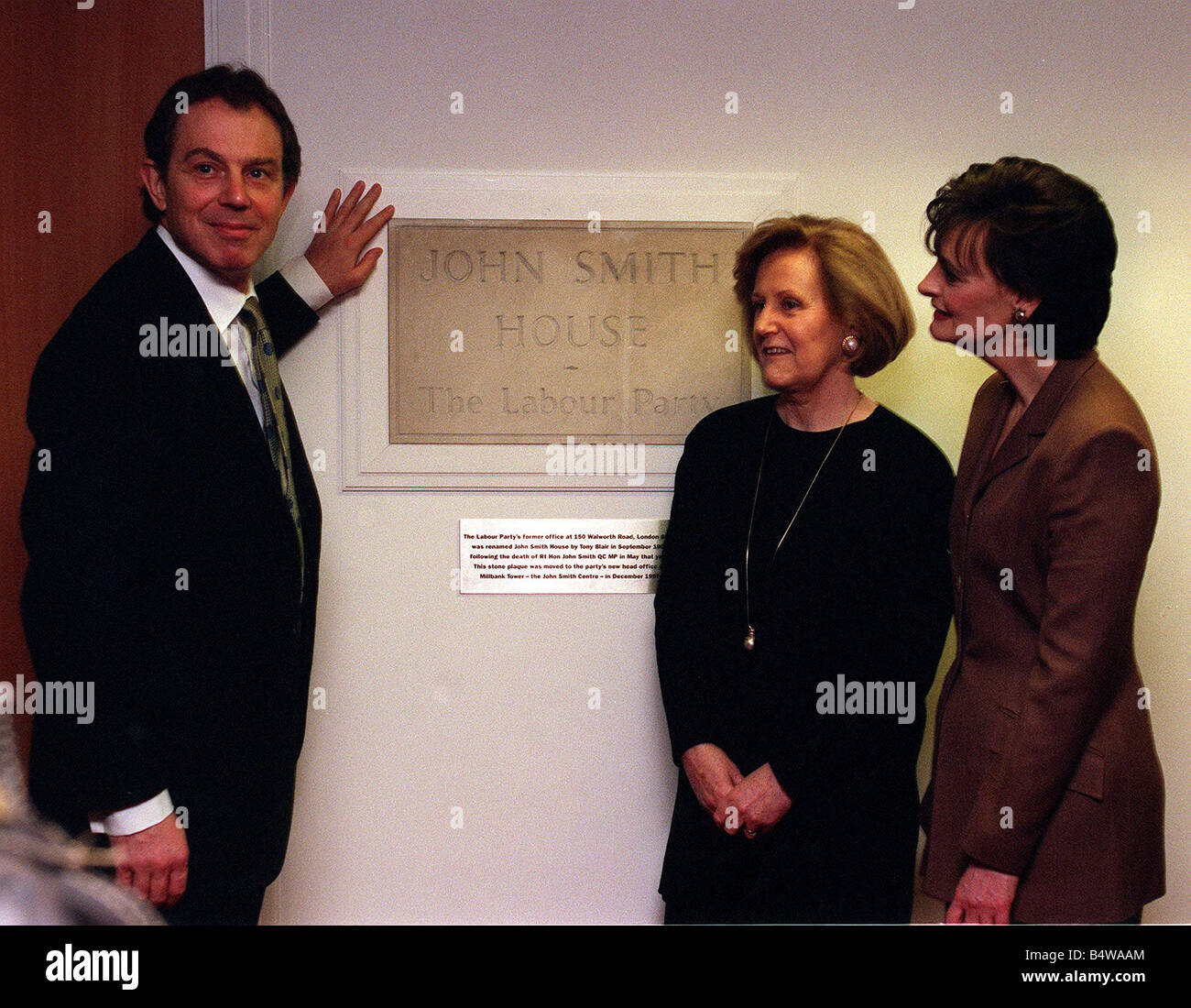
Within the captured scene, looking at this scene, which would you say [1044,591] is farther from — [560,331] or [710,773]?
[560,331]

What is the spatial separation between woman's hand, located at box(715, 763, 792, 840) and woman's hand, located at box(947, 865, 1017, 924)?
1.18ft

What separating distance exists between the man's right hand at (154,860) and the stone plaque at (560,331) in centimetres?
105

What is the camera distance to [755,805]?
2002mm

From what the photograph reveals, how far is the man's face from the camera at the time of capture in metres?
1.92

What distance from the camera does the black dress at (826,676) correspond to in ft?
6.59

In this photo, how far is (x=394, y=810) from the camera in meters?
2.44

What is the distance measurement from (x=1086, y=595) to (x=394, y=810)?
5.44 feet

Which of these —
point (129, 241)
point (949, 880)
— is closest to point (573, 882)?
point (949, 880)

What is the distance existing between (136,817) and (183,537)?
1.64 ft

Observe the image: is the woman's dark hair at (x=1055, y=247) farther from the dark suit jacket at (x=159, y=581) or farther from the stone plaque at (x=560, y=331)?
the dark suit jacket at (x=159, y=581)
